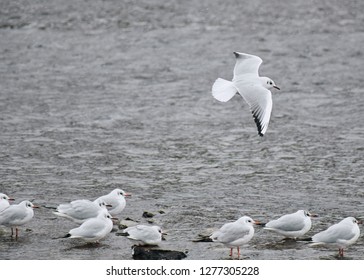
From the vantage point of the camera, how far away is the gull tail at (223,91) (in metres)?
9.80

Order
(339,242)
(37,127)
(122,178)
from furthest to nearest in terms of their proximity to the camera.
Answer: (37,127), (122,178), (339,242)

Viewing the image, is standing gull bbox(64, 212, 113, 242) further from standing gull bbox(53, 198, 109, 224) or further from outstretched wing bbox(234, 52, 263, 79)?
outstretched wing bbox(234, 52, 263, 79)

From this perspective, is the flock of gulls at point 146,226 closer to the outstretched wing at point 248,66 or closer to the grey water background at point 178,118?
the grey water background at point 178,118

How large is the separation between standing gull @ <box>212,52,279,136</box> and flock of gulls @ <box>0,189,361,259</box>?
124 cm

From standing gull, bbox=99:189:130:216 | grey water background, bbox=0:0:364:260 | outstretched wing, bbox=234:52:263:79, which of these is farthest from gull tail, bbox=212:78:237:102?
standing gull, bbox=99:189:130:216

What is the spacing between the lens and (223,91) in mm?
9938

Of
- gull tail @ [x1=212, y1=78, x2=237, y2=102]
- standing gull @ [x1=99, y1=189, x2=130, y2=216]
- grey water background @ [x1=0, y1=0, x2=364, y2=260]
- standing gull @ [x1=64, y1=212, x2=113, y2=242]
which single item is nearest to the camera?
standing gull @ [x1=64, y1=212, x2=113, y2=242]

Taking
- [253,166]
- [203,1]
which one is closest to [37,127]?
[253,166]

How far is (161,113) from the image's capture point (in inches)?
559

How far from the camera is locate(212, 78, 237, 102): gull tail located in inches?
386

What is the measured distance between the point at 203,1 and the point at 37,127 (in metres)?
10.5

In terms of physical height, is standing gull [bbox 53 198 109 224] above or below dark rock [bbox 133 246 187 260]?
above

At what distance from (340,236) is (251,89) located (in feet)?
8.37

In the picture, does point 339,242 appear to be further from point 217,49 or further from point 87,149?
point 217,49
